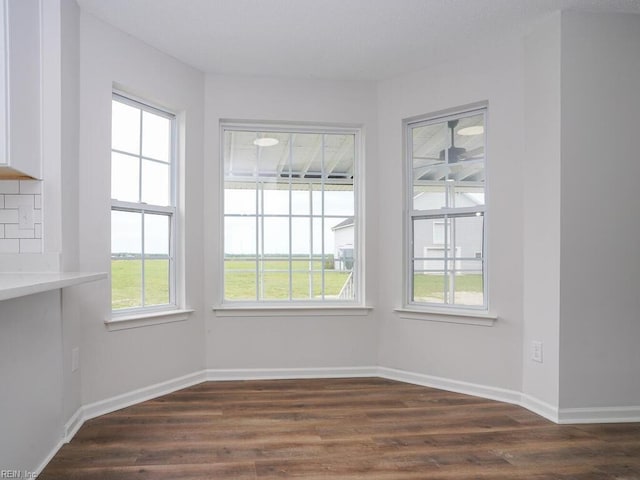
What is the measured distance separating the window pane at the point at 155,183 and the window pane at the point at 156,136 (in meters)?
0.07

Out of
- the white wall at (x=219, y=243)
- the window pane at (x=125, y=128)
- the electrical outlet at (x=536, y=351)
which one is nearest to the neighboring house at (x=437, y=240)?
the white wall at (x=219, y=243)

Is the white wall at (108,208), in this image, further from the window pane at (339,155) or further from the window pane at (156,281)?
the window pane at (339,155)

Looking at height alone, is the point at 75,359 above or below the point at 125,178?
below

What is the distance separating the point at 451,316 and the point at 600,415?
118cm

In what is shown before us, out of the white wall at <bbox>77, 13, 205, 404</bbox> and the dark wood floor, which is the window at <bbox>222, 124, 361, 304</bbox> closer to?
the white wall at <bbox>77, 13, 205, 404</bbox>

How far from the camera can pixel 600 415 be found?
3139 millimetres

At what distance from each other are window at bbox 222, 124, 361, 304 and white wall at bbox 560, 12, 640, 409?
1.80 metres

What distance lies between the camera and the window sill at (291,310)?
4.15 meters

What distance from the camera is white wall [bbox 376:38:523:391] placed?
11.6 ft

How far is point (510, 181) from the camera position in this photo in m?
3.57

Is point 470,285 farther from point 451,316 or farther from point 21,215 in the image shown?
point 21,215

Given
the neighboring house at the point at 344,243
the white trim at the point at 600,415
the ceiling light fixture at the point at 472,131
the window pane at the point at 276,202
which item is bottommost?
the white trim at the point at 600,415

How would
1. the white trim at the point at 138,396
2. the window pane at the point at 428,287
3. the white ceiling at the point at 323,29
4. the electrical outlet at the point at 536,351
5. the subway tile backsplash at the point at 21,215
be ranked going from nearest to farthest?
the subway tile backsplash at the point at 21,215
the white ceiling at the point at 323,29
the white trim at the point at 138,396
the electrical outlet at the point at 536,351
the window pane at the point at 428,287

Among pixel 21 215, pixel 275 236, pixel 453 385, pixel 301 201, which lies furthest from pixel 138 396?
pixel 453 385
